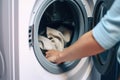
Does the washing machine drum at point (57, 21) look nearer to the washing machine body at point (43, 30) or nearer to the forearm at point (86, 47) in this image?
the washing machine body at point (43, 30)

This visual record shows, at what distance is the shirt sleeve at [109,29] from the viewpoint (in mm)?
880

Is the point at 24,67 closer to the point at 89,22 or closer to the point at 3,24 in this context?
the point at 3,24

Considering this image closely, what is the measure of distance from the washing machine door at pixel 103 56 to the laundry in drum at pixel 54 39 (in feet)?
0.66

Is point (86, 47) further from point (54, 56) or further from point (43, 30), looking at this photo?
point (43, 30)

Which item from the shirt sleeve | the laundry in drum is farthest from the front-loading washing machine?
the shirt sleeve

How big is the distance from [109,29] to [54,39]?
1.78 ft

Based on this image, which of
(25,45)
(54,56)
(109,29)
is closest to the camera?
(109,29)

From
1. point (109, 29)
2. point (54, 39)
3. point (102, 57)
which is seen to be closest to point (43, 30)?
point (54, 39)

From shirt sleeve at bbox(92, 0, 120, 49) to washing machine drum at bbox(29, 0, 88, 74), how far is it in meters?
0.30

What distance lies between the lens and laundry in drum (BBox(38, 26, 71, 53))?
133cm

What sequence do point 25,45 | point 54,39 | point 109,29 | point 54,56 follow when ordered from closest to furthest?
1. point 109,29
2. point 25,45
3. point 54,56
4. point 54,39

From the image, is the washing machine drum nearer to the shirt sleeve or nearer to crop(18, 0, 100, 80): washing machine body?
crop(18, 0, 100, 80): washing machine body

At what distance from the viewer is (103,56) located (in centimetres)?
135

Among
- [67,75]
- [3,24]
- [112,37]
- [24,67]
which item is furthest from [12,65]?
[112,37]
